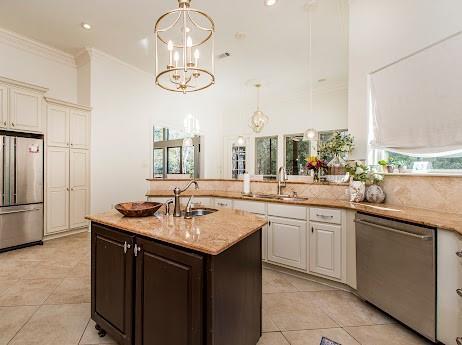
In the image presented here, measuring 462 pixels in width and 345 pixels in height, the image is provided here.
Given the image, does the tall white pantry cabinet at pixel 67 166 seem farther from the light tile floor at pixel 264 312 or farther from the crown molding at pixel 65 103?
→ the light tile floor at pixel 264 312

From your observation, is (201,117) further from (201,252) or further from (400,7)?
(201,252)

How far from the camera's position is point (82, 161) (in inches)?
170

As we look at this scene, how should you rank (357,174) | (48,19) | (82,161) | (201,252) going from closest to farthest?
1. (201,252)
2. (357,174)
3. (48,19)
4. (82,161)

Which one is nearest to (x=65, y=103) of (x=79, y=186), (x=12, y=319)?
(x=79, y=186)

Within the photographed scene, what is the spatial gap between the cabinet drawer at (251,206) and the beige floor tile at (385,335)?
4.80ft

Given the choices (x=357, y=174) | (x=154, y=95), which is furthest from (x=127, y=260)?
(x=154, y=95)

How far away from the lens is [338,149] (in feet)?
9.52

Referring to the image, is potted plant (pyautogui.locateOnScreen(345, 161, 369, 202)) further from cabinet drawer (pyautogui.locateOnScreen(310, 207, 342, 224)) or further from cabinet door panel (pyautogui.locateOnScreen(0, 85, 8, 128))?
cabinet door panel (pyautogui.locateOnScreen(0, 85, 8, 128))

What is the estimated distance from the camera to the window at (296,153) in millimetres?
6469

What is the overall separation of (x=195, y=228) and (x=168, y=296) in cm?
40

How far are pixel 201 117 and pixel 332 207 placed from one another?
5334mm

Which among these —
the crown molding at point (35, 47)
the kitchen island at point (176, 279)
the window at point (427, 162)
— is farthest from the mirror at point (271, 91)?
the kitchen island at point (176, 279)

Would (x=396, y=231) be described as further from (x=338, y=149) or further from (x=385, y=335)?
(x=338, y=149)

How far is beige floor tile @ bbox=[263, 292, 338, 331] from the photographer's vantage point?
1940mm
